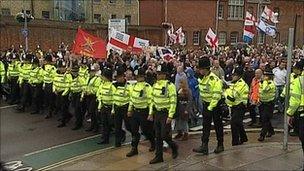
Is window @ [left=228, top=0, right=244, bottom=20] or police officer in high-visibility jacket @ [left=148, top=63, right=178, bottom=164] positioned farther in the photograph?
window @ [left=228, top=0, right=244, bottom=20]

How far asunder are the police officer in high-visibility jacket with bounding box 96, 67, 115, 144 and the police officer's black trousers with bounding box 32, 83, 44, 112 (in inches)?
151

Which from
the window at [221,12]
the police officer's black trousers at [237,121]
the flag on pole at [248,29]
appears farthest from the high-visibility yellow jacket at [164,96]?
the window at [221,12]

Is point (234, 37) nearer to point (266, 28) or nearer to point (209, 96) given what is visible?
point (266, 28)

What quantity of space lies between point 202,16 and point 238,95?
127 ft

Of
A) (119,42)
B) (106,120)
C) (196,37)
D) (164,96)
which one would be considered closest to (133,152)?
(164,96)

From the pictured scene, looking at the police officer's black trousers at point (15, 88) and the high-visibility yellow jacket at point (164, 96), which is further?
the police officer's black trousers at point (15, 88)

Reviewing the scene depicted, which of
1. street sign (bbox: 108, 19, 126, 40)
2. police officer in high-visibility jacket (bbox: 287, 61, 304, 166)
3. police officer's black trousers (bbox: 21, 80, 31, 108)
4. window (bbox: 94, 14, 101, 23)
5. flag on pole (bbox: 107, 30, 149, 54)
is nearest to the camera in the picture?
police officer in high-visibility jacket (bbox: 287, 61, 304, 166)

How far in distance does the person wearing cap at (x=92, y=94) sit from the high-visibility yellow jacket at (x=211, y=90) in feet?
11.4

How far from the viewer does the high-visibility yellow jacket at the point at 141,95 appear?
9602 millimetres

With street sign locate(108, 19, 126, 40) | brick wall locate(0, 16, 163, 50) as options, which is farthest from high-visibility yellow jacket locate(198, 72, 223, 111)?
brick wall locate(0, 16, 163, 50)

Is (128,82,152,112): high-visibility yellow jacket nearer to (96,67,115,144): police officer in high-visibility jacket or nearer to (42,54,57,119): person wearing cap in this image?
(96,67,115,144): police officer in high-visibility jacket

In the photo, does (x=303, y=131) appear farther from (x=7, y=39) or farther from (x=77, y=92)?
(x=7, y=39)

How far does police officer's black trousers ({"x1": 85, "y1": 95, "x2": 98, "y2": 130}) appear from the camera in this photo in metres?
12.2

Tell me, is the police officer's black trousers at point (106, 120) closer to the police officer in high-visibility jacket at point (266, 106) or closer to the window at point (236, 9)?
the police officer in high-visibility jacket at point (266, 106)
